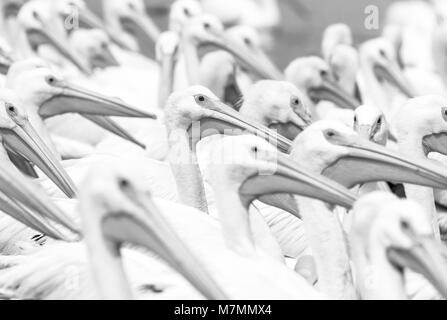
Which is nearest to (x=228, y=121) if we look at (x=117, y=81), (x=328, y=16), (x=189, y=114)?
(x=189, y=114)

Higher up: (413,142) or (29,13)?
(29,13)

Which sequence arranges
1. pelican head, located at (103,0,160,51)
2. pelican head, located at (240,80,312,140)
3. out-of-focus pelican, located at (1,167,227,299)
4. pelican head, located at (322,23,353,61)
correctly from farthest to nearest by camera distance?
pelican head, located at (103,0,160,51) < pelican head, located at (322,23,353,61) < pelican head, located at (240,80,312,140) < out-of-focus pelican, located at (1,167,227,299)

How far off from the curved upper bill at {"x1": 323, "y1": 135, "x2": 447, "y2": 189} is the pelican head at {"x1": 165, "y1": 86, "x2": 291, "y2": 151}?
2.88ft

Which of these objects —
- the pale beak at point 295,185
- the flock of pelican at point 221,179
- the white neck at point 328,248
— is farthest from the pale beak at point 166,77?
the pale beak at point 295,185

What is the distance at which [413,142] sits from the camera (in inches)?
283

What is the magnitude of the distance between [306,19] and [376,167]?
35.5 feet

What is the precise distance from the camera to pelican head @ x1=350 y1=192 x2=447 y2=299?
5.22m

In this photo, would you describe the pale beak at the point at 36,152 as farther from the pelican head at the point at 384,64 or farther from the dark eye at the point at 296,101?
the pelican head at the point at 384,64

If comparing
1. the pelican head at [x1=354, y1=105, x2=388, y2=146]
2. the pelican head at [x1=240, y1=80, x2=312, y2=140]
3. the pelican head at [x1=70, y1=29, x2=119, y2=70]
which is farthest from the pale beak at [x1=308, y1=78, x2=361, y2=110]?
the pelican head at [x1=354, y1=105, x2=388, y2=146]

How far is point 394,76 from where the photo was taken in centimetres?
1078

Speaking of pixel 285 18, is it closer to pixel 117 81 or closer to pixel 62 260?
pixel 117 81

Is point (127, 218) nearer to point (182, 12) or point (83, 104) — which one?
point (83, 104)

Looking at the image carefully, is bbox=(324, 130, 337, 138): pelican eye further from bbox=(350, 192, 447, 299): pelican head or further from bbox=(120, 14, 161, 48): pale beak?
bbox=(120, 14, 161, 48): pale beak

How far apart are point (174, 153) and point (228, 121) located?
0.98ft
